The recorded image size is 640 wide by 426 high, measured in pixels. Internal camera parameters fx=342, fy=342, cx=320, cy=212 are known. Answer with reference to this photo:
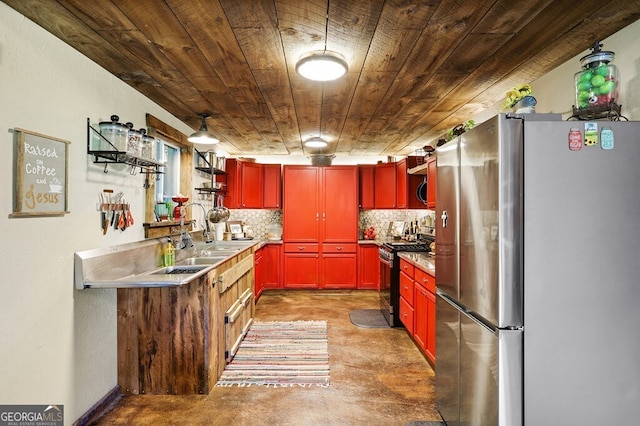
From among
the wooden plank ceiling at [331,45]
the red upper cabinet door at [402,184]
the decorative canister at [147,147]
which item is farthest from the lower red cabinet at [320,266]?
the decorative canister at [147,147]

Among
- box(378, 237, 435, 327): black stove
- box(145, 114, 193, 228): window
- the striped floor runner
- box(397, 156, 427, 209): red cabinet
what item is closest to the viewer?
the striped floor runner

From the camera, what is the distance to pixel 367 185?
19.1 feet

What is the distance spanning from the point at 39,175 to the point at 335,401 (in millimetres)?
2307

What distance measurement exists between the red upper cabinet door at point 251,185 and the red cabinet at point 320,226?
428 mm

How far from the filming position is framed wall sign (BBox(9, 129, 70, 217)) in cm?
164

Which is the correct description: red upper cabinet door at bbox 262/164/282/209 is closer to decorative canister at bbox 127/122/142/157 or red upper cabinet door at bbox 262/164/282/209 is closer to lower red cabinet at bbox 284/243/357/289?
lower red cabinet at bbox 284/243/357/289

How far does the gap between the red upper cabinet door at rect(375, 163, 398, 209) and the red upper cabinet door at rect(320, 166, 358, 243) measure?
39 cm

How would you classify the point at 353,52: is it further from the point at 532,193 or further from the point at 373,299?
the point at 373,299

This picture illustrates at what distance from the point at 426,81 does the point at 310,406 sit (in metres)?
2.47

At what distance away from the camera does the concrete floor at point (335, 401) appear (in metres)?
2.25

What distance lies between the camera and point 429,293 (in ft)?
9.61

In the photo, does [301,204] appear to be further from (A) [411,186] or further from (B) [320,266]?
(A) [411,186]

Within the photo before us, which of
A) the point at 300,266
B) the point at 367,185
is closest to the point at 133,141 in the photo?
the point at 300,266

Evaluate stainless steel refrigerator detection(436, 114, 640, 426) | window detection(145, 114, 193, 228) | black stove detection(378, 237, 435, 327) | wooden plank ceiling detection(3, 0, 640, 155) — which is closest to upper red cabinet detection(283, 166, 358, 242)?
black stove detection(378, 237, 435, 327)
